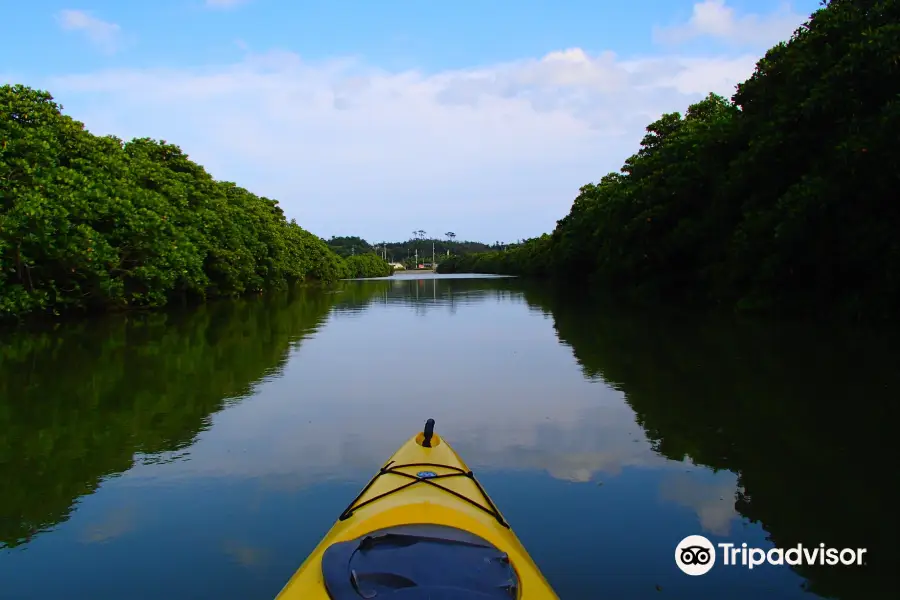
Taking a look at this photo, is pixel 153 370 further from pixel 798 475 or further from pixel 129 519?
pixel 798 475

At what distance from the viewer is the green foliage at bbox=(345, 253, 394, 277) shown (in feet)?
294

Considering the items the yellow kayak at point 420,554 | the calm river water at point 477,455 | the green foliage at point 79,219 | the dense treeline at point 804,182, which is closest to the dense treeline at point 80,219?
the green foliage at point 79,219

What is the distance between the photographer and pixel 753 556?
4.35 metres

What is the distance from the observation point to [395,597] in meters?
2.85

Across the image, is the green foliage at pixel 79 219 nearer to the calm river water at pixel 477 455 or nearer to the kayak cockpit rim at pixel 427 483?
the calm river water at pixel 477 455

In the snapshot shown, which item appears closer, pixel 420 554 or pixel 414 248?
pixel 420 554

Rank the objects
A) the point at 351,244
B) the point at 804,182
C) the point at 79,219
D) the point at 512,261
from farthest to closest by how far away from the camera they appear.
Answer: the point at 351,244, the point at 512,261, the point at 79,219, the point at 804,182

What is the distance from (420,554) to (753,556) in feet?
7.96

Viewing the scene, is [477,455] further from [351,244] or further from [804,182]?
[351,244]

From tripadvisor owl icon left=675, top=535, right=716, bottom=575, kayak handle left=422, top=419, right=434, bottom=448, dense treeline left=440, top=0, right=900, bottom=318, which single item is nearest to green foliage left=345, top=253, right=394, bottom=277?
dense treeline left=440, top=0, right=900, bottom=318

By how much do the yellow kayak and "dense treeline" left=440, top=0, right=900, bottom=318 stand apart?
12331 mm

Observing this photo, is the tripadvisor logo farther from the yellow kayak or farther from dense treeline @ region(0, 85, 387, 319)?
dense treeline @ region(0, 85, 387, 319)

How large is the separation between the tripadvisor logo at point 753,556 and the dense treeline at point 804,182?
1074 centimetres

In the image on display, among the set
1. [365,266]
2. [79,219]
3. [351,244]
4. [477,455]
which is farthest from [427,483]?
[351,244]
